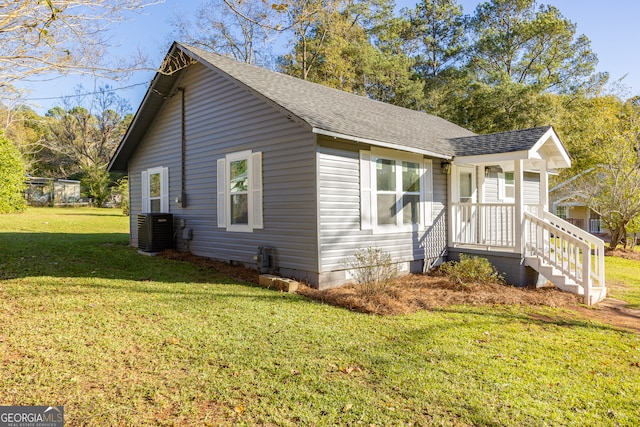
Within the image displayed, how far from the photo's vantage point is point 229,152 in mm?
8938

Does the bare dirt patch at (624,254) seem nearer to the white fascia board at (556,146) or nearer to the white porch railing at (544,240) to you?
the white fascia board at (556,146)

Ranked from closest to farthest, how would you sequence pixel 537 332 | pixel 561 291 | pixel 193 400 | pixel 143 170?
pixel 193 400
pixel 537 332
pixel 561 291
pixel 143 170

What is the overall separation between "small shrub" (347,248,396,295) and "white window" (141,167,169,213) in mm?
6134

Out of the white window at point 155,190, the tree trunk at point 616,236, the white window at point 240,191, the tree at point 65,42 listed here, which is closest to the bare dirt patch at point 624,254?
the tree trunk at point 616,236

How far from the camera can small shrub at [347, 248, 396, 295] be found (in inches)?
260

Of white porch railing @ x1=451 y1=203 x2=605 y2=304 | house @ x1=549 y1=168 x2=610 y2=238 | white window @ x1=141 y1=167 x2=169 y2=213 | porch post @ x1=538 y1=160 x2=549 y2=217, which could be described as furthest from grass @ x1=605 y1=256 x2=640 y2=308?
white window @ x1=141 y1=167 x2=169 y2=213

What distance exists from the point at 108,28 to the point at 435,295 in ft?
23.6

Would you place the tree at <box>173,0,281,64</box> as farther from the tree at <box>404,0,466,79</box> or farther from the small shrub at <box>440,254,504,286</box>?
the small shrub at <box>440,254,504,286</box>

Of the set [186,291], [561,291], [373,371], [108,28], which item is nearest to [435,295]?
[561,291]

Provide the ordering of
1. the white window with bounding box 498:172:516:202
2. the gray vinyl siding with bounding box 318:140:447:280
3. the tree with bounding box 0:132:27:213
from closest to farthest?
the gray vinyl siding with bounding box 318:140:447:280 < the white window with bounding box 498:172:516:202 < the tree with bounding box 0:132:27:213

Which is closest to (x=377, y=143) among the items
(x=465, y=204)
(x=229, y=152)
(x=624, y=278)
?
(x=465, y=204)

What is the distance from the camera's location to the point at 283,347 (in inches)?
173

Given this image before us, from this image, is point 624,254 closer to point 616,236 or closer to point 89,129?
point 616,236

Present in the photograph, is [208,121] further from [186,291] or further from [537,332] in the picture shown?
[537,332]
